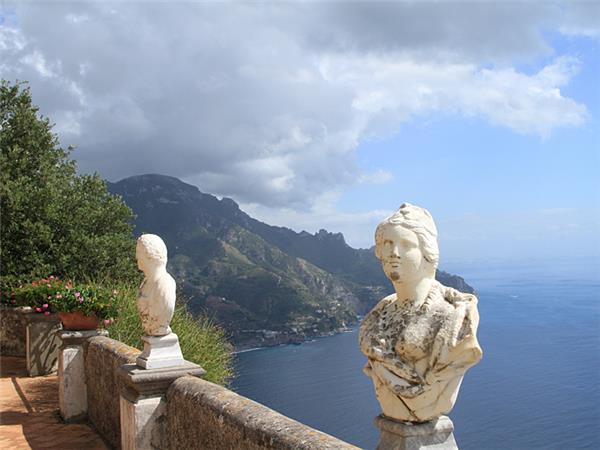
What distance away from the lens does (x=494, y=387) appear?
47.7 metres

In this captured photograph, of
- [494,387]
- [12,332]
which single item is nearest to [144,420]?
[12,332]

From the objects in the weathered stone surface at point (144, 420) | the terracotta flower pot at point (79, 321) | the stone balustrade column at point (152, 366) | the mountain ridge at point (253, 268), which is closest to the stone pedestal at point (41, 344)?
the terracotta flower pot at point (79, 321)

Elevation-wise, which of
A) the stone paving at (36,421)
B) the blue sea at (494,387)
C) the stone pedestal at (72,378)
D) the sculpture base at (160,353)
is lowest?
the blue sea at (494,387)

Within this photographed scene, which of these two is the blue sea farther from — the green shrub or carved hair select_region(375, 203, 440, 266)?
carved hair select_region(375, 203, 440, 266)

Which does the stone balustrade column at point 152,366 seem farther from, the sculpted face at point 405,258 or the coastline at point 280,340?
the coastline at point 280,340

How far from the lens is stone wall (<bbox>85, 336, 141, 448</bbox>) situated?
6195 millimetres

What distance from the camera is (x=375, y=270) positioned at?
9200cm

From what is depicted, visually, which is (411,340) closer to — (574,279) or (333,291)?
(333,291)

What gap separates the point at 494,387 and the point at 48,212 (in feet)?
139

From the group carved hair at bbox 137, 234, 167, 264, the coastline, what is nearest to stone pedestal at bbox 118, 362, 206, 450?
carved hair at bbox 137, 234, 167, 264

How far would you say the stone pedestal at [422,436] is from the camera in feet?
7.48

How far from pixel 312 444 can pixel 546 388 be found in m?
51.1

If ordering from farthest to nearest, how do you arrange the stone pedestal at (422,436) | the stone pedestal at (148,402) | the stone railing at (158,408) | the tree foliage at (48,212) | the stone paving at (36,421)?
the tree foliage at (48,212)
the stone paving at (36,421)
the stone pedestal at (148,402)
the stone railing at (158,408)
the stone pedestal at (422,436)

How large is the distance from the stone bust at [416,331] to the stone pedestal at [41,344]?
858 centimetres
